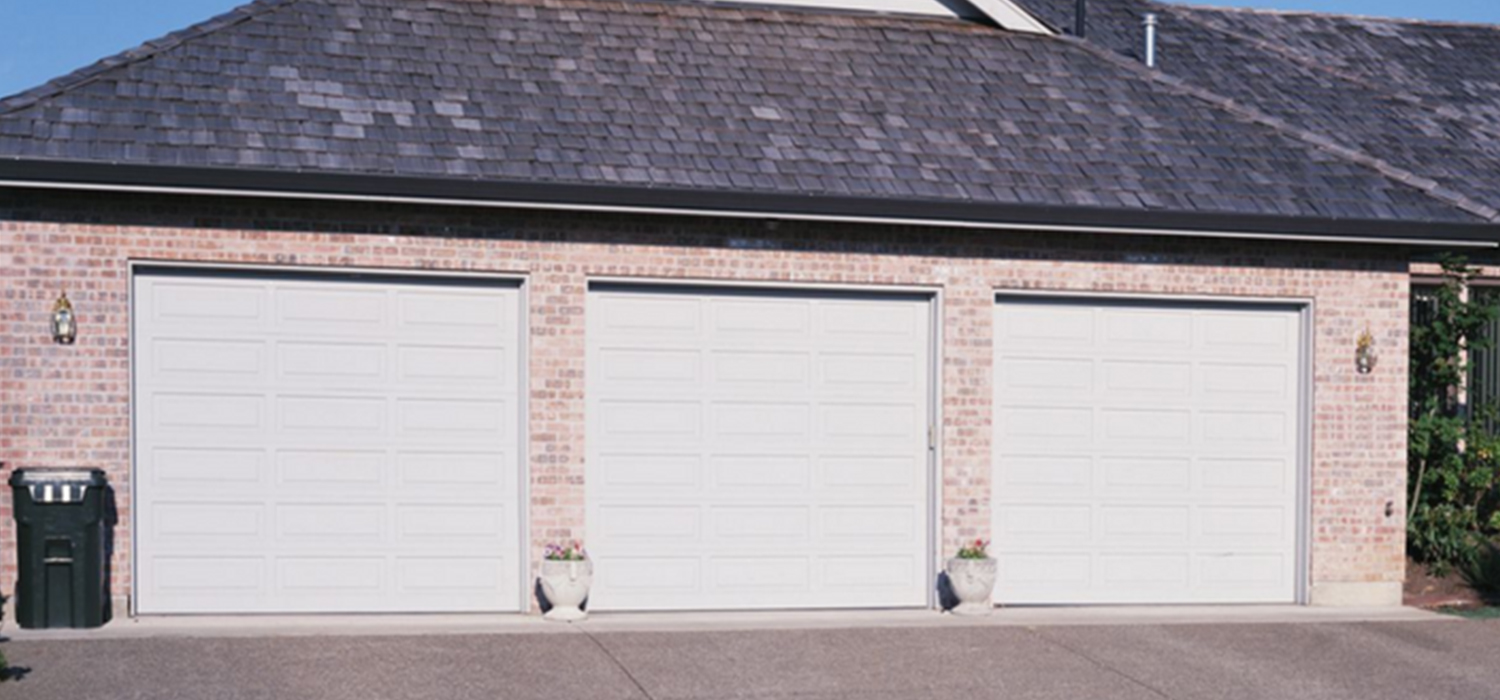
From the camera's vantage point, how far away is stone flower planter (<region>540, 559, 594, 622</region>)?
41.9 ft

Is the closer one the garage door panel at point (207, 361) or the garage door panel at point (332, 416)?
the garage door panel at point (207, 361)

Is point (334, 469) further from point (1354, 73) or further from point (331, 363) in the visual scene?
point (1354, 73)

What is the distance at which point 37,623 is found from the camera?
11.9 metres

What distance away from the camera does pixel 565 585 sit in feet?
41.9

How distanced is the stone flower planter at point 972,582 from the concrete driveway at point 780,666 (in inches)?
22.4

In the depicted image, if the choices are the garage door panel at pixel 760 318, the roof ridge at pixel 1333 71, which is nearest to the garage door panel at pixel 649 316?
the garage door panel at pixel 760 318

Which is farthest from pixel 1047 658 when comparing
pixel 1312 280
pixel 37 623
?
pixel 37 623

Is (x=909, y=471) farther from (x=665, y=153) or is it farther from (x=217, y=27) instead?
(x=217, y=27)

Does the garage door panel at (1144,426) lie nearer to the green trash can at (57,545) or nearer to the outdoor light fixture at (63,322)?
the green trash can at (57,545)

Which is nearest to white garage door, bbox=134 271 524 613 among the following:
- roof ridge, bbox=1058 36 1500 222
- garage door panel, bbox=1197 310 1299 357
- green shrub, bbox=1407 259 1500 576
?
garage door panel, bbox=1197 310 1299 357

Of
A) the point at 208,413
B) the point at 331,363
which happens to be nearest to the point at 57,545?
the point at 208,413

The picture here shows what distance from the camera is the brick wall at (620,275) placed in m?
12.2

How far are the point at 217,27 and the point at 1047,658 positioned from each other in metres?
7.44

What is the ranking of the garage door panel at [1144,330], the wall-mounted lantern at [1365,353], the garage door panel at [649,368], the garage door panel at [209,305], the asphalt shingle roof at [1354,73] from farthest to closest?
the asphalt shingle roof at [1354,73] → the wall-mounted lantern at [1365,353] → the garage door panel at [1144,330] → the garage door panel at [649,368] → the garage door panel at [209,305]
